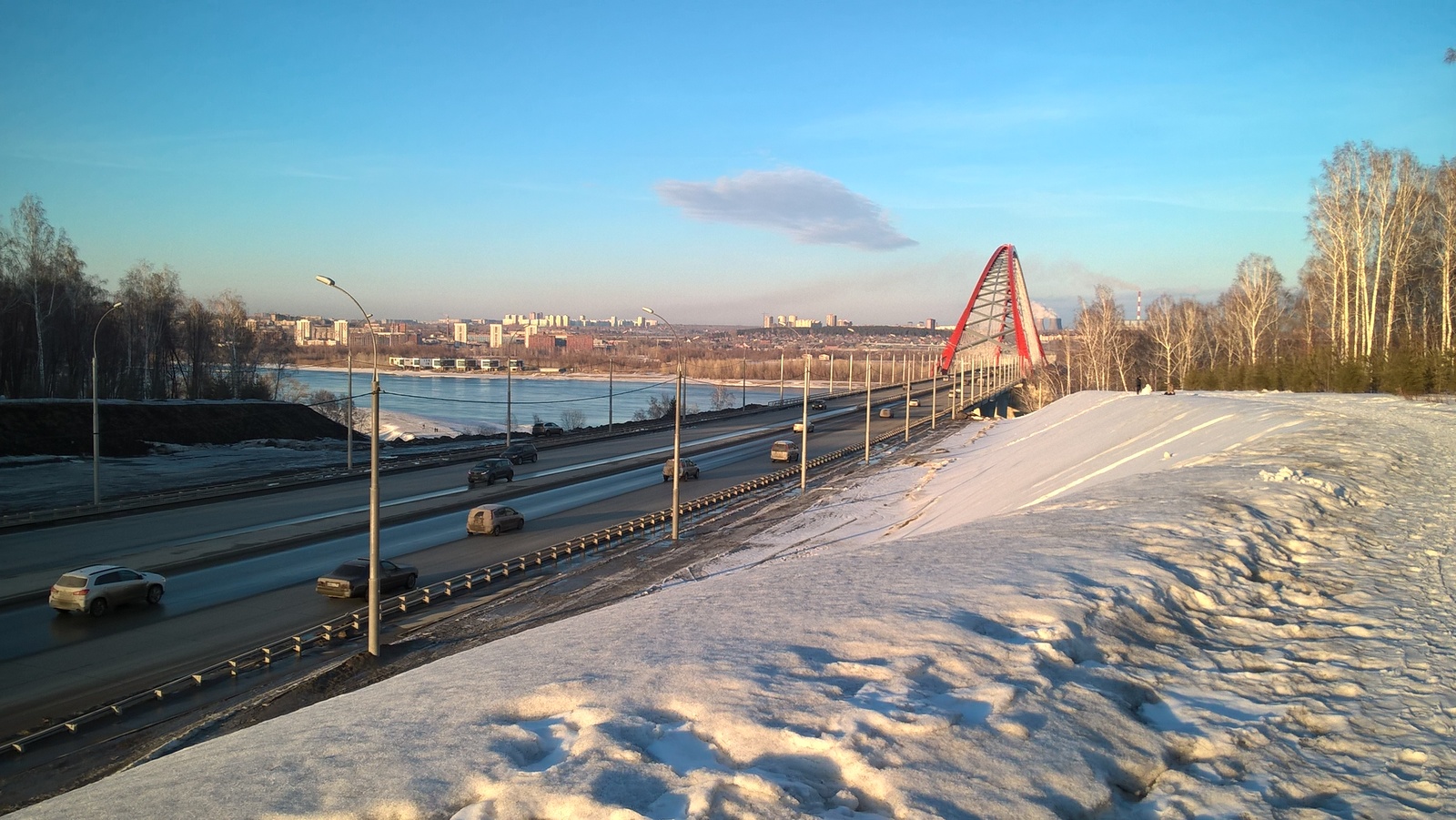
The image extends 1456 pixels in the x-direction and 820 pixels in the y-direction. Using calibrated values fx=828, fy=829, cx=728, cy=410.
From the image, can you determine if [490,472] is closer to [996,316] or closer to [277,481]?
[277,481]

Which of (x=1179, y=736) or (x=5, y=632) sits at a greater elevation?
(x=1179, y=736)

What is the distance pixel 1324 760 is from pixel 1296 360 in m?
45.7

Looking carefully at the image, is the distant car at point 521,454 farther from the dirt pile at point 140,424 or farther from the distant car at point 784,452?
the dirt pile at point 140,424

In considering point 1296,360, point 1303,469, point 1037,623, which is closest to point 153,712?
point 1037,623

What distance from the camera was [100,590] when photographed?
15195 millimetres

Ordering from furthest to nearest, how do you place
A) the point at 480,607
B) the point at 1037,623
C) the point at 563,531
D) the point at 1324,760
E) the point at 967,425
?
the point at 967,425
the point at 563,531
the point at 480,607
the point at 1037,623
the point at 1324,760

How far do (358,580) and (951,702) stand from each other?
14291 mm

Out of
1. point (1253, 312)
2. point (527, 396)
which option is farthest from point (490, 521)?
point (527, 396)

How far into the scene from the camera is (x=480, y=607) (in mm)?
15727

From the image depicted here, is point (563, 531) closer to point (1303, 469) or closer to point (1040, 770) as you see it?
point (1303, 469)

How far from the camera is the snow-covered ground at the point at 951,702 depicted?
15.2ft

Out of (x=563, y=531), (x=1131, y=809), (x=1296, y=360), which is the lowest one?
(x=563, y=531)

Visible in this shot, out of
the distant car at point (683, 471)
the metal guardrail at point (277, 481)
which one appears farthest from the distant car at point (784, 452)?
the metal guardrail at point (277, 481)

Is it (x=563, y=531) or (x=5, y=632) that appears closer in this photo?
(x=5, y=632)
